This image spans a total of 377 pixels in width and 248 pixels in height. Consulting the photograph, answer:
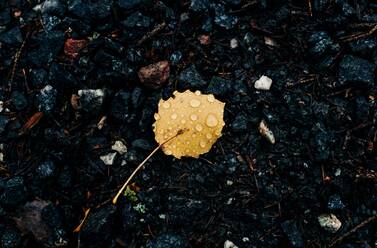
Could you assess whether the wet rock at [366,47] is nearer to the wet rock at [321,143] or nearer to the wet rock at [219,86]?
the wet rock at [321,143]

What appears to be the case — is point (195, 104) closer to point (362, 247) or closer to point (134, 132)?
point (134, 132)

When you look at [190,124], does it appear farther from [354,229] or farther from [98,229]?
[354,229]

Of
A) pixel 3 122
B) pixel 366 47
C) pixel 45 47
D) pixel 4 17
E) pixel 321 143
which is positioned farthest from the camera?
pixel 4 17

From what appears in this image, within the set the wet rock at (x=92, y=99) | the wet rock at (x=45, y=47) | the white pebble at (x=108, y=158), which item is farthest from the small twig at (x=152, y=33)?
the white pebble at (x=108, y=158)

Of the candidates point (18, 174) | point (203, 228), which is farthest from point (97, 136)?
point (203, 228)

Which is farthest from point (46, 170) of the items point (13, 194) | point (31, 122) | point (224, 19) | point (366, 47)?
point (366, 47)

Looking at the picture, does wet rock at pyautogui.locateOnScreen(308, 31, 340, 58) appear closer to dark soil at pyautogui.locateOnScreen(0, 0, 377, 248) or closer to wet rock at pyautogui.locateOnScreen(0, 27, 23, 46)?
dark soil at pyautogui.locateOnScreen(0, 0, 377, 248)

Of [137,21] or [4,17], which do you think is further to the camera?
[4,17]
